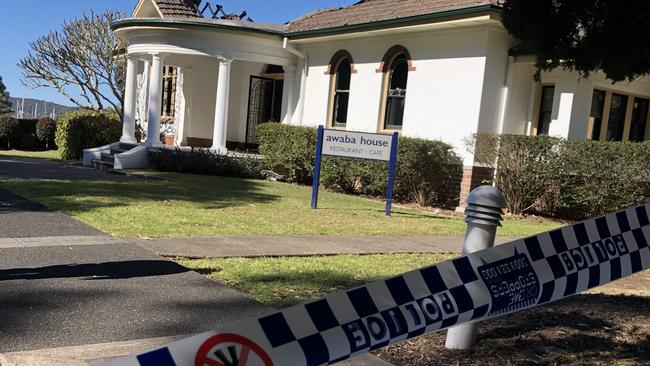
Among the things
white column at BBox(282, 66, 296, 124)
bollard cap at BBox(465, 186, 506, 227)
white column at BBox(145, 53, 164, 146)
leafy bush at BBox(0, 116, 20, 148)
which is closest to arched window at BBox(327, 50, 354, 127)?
white column at BBox(282, 66, 296, 124)

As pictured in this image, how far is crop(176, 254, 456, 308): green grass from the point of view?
5176 mm

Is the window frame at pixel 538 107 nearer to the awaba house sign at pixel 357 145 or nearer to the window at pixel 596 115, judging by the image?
the window at pixel 596 115

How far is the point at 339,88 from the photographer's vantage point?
1800 centimetres

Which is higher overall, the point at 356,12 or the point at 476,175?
the point at 356,12

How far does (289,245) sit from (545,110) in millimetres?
9597

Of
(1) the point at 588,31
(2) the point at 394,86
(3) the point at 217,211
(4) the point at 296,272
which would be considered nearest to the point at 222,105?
(2) the point at 394,86

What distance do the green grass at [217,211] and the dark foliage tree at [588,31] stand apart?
14.5ft

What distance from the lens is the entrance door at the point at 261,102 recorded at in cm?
2192

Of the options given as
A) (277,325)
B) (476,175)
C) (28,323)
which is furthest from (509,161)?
(277,325)

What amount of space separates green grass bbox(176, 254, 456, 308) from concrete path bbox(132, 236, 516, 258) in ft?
1.14

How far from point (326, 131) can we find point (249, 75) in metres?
10.8

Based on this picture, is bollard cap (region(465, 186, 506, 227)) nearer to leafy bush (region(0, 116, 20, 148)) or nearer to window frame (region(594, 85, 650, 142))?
window frame (region(594, 85, 650, 142))

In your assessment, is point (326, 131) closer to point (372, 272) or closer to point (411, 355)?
point (372, 272)

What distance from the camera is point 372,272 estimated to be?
20.6 feet
